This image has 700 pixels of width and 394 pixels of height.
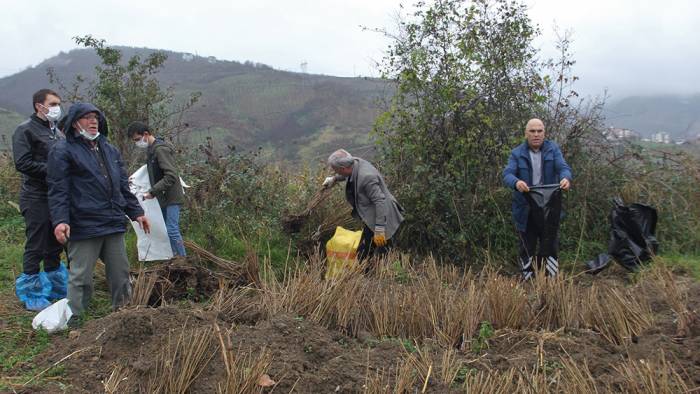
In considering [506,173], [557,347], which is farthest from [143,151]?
[557,347]

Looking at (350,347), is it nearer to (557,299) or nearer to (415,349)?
(415,349)

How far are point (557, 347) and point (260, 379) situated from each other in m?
1.72

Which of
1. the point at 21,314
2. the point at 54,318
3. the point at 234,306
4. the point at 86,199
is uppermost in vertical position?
the point at 86,199

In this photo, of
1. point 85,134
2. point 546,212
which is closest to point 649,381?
point 546,212

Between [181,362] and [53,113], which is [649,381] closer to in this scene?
[181,362]

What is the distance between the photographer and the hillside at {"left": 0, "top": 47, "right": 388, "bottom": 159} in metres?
31.5

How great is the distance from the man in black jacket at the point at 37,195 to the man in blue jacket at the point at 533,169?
3844mm

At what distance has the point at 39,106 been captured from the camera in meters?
4.43

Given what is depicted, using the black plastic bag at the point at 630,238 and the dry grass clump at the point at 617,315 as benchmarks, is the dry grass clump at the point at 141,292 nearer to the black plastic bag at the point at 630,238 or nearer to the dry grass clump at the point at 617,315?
the dry grass clump at the point at 617,315

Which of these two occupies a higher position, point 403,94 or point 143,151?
point 403,94

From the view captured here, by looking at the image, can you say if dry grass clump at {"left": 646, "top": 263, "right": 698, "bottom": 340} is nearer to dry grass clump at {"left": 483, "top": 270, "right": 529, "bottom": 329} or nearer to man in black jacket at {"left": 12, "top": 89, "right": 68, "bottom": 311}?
dry grass clump at {"left": 483, "top": 270, "right": 529, "bottom": 329}

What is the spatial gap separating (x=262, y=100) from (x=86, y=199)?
4030 cm

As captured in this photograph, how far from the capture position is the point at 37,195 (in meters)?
4.48

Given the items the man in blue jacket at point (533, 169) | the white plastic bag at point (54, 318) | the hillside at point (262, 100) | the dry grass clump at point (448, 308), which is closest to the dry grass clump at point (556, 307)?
the dry grass clump at point (448, 308)
